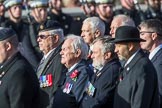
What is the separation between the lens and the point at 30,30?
14641mm

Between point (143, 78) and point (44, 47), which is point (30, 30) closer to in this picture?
point (44, 47)

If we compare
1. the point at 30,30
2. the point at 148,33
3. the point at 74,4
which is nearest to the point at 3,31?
the point at 148,33

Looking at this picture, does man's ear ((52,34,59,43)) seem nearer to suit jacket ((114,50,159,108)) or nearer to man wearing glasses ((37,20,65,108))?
man wearing glasses ((37,20,65,108))

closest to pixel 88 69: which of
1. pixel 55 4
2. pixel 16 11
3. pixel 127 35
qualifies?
pixel 127 35

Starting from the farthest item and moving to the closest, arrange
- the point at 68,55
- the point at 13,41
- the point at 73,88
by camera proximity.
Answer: the point at 68,55 < the point at 73,88 < the point at 13,41

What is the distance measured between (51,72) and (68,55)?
1.69ft

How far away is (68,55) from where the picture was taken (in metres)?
9.98

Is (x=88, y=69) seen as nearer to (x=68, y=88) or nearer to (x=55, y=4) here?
(x=68, y=88)

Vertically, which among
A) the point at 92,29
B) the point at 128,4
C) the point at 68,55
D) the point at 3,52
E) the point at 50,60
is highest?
the point at 3,52

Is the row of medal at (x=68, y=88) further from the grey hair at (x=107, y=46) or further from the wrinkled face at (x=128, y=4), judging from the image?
the wrinkled face at (x=128, y=4)

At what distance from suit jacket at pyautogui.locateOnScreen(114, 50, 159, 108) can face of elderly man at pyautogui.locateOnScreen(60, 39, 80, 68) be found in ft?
4.63

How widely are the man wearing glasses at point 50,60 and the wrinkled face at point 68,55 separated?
0.39 m

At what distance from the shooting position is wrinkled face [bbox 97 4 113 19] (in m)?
14.7

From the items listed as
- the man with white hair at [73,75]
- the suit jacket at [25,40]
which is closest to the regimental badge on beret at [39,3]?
the suit jacket at [25,40]
